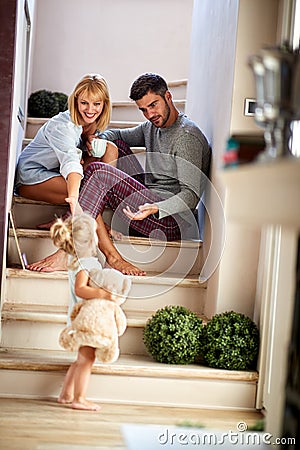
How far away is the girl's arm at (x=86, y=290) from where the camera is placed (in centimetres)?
327

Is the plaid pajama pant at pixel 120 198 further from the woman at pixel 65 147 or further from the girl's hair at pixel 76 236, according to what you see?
the girl's hair at pixel 76 236

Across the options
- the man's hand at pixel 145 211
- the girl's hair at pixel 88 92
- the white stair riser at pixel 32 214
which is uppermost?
the girl's hair at pixel 88 92

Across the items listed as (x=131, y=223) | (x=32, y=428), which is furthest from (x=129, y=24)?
(x=32, y=428)

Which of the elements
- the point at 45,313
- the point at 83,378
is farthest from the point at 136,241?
the point at 83,378

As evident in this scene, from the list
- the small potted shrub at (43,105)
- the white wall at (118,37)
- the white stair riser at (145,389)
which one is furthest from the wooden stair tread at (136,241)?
the white wall at (118,37)

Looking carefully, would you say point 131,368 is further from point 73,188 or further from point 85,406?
point 73,188

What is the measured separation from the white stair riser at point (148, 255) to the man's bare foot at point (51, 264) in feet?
0.57

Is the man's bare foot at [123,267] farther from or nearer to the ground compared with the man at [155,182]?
nearer to the ground

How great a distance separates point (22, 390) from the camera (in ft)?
11.1

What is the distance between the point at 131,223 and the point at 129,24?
2.96 m

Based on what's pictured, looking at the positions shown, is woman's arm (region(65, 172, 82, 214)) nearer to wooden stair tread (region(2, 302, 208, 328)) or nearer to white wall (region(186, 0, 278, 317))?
wooden stair tread (region(2, 302, 208, 328))

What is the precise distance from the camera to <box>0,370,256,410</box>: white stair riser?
338cm

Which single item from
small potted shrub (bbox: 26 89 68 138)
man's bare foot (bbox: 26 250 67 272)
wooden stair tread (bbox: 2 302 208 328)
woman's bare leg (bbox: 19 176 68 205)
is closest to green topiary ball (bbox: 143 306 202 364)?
wooden stair tread (bbox: 2 302 208 328)

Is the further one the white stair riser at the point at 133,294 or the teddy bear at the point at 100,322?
the white stair riser at the point at 133,294
